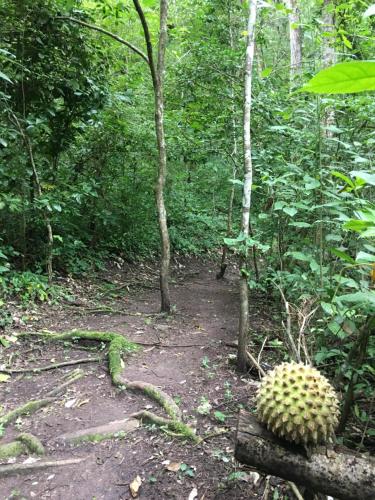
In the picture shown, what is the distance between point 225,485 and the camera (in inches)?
102

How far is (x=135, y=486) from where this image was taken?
8.68ft

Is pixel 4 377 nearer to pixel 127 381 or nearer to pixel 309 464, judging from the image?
pixel 127 381

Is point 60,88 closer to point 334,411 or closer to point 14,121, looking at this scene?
point 14,121

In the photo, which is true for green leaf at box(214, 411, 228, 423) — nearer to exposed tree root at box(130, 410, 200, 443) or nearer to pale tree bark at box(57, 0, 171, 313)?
exposed tree root at box(130, 410, 200, 443)

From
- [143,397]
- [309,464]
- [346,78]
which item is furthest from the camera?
[143,397]

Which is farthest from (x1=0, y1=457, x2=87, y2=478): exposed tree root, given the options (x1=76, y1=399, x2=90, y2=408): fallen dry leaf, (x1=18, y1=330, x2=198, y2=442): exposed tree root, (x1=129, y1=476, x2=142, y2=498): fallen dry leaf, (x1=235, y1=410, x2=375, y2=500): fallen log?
(x1=235, y1=410, x2=375, y2=500): fallen log

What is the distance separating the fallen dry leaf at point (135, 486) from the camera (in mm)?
2599

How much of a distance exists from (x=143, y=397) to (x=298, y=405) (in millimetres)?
2489

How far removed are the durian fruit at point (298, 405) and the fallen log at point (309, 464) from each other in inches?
2.2

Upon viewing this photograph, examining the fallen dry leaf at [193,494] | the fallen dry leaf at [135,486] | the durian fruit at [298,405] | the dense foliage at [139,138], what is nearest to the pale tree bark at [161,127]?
the dense foliage at [139,138]

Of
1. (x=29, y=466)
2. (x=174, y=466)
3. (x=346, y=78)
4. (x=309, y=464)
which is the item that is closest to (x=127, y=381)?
(x=29, y=466)

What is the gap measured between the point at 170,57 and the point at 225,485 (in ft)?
44.0

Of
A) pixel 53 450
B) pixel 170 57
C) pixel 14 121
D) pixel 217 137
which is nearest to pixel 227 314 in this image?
pixel 217 137

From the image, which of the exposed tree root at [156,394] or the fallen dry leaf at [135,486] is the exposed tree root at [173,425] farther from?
the fallen dry leaf at [135,486]
